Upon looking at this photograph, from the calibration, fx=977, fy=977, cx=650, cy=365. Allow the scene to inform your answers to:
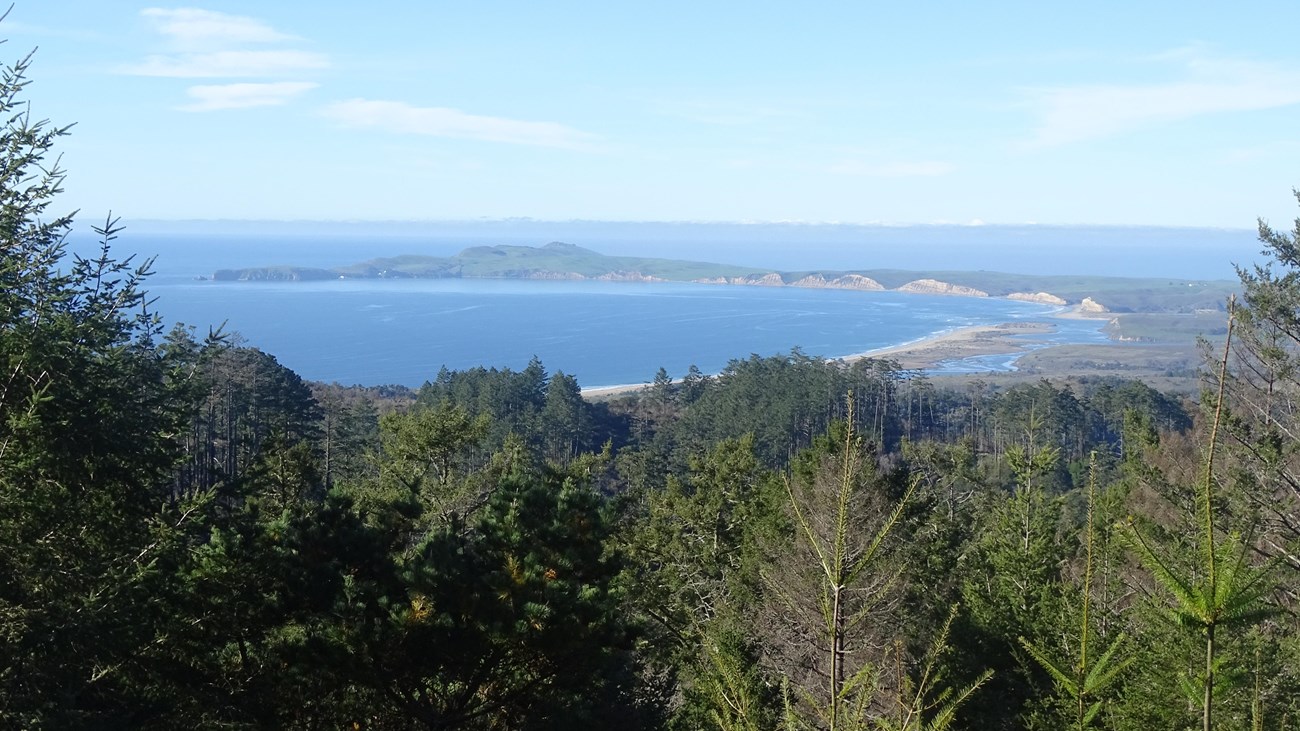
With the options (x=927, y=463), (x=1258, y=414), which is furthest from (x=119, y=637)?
(x=927, y=463)

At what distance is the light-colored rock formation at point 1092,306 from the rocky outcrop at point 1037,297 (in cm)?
1141

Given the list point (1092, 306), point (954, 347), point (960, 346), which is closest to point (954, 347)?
point (954, 347)

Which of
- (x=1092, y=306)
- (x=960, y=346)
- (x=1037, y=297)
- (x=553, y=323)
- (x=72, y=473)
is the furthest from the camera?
(x=1037, y=297)

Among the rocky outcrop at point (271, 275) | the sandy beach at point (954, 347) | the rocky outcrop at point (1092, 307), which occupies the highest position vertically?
the rocky outcrop at point (271, 275)

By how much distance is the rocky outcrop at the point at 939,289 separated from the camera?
183 m

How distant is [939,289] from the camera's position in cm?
18562

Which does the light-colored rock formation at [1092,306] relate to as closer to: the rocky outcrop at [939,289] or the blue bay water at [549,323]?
the blue bay water at [549,323]

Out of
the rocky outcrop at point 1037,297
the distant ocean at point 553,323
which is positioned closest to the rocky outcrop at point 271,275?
the distant ocean at point 553,323

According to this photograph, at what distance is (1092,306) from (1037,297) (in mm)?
23076

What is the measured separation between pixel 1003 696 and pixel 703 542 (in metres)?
6.29

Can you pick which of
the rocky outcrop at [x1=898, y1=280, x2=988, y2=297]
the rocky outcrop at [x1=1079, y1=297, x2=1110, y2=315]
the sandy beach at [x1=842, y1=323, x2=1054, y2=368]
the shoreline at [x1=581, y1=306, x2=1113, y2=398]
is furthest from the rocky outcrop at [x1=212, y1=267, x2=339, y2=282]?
the rocky outcrop at [x1=1079, y1=297, x2=1110, y2=315]

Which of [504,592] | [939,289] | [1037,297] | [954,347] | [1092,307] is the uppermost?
[504,592]

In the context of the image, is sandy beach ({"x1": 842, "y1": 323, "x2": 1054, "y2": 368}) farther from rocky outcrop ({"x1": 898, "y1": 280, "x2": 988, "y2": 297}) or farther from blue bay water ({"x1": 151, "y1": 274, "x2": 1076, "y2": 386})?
rocky outcrop ({"x1": 898, "y1": 280, "x2": 988, "y2": 297})

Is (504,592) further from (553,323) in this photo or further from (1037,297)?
(1037,297)
